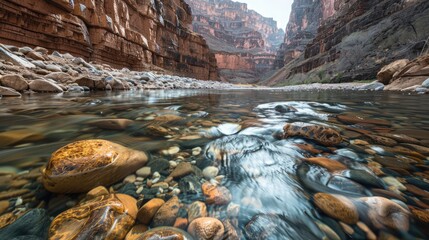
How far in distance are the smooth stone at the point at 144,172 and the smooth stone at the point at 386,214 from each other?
3.91 feet

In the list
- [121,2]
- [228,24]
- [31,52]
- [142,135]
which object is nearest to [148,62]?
[121,2]

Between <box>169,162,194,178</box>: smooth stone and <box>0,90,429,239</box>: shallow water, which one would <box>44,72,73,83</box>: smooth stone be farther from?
<box>169,162,194,178</box>: smooth stone

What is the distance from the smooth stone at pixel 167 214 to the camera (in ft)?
2.71

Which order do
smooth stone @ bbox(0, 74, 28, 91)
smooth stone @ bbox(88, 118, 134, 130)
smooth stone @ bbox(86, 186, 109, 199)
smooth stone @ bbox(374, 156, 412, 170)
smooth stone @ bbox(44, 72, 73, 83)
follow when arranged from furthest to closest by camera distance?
smooth stone @ bbox(44, 72, 73, 83), smooth stone @ bbox(0, 74, 28, 91), smooth stone @ bbox(88, 118, 134, 130), smooth stone @ bbox(374, 156, 412, 170), smooth stone @ bbox(86, 186, 109, 199)

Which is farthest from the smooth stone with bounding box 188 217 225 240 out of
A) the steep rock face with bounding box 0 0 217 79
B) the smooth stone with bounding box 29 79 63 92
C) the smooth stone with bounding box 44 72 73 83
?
the steep rock face with bounding box 0 0 217 79

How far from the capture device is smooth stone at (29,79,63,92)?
501cm

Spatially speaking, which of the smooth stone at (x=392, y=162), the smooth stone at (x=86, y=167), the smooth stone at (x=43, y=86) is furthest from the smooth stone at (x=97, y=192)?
the smooth stone at (x=43, y=86)

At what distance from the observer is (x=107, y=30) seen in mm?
14898

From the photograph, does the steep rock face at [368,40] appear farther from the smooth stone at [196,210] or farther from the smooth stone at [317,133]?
the smooth stone at [196,210]

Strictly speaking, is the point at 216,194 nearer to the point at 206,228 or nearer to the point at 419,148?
the point at 206,228

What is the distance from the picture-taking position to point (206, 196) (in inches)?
39.6

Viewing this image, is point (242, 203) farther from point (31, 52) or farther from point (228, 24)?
point (228, 24)

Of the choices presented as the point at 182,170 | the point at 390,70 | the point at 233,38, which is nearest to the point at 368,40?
the point at 390,70

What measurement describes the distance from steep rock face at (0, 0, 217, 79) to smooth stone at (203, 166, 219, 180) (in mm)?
13523
